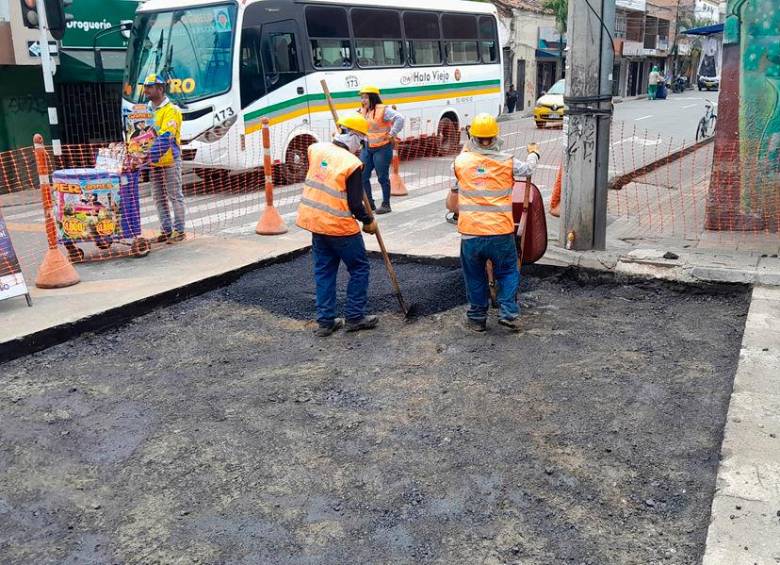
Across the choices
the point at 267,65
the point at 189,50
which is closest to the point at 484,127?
the point at 267,65

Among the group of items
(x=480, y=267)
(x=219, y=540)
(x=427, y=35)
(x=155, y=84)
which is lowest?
(x=219, y=540)

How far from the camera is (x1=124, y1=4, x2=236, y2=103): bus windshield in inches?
481

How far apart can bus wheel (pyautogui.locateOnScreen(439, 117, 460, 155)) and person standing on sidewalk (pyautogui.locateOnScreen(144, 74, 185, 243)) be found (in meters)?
9.75

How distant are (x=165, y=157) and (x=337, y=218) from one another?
3332 millimetres

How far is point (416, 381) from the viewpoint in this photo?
498 centimetres

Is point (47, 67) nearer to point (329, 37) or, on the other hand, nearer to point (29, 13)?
point (29, 13)

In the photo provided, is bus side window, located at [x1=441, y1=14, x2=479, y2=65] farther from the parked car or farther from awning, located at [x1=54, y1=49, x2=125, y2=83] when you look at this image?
the parked car

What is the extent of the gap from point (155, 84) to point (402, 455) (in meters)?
5.67

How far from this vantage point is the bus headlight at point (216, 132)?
1221cm

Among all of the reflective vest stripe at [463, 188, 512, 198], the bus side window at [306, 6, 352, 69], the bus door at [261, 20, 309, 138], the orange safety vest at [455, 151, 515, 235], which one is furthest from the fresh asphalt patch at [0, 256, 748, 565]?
the bus side window at [306, 6, 352, 69]

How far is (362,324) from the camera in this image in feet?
19.7

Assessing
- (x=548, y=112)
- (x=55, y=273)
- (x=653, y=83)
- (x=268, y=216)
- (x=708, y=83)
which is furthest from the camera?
(x=708, y=83)

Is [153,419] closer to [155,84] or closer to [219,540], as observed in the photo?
[219,540]

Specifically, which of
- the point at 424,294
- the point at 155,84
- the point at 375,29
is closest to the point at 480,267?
the point at 424,294
